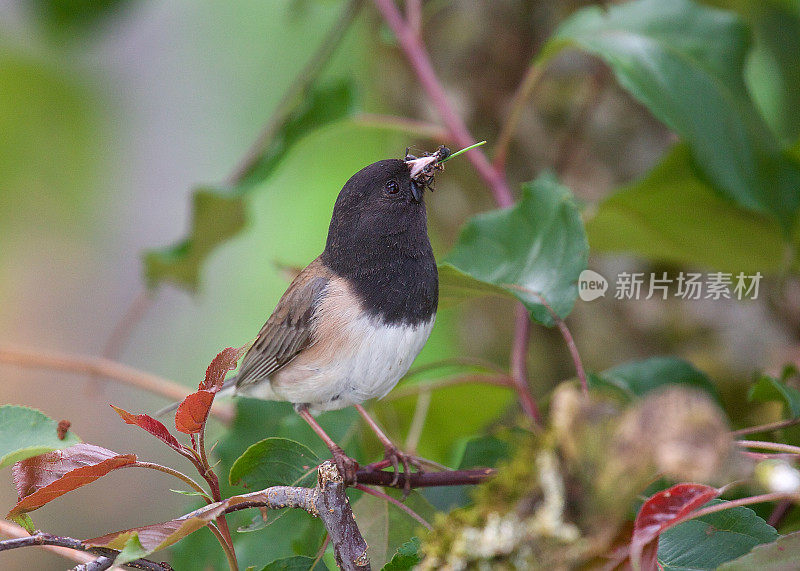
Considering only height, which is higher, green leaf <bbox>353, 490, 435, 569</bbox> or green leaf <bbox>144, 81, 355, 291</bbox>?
green leaf <bbox>144, 81, 355, 291</bbox>

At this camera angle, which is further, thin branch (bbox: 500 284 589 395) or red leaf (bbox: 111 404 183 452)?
thin branch (bbox: 500 284 589 395)

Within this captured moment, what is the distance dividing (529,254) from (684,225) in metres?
0.56

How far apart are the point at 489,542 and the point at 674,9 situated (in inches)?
49.5

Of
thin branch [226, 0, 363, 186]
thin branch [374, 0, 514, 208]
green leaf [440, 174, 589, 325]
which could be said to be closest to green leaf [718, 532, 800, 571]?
green leaf [440, 174, 589, 325]

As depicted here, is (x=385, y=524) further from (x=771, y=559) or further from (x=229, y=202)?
(x=229, y=202)

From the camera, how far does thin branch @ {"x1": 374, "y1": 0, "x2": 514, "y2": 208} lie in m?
1.46

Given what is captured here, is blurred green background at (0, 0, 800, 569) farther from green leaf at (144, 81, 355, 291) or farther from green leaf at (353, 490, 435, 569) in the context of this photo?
green leaf at (353, 490, 435, 569)

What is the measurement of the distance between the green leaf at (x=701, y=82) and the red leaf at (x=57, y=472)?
102cm

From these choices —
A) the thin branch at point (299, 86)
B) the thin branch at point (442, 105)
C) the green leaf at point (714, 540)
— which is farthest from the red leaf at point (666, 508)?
the thin branch at point (299, 86)

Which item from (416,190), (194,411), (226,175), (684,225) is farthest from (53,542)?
(226,175)

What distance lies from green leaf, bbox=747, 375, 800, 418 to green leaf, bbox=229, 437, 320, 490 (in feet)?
2.02

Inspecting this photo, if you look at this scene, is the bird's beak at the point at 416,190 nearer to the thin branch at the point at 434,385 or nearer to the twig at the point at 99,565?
the thin branch at the point at 434,385

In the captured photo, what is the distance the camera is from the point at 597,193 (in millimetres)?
1899

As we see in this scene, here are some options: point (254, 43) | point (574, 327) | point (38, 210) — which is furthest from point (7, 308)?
point (574, 327)
